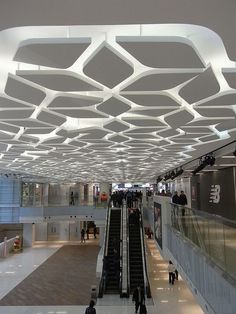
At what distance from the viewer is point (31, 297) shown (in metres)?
17.3

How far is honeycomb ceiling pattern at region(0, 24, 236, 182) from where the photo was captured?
3268mm

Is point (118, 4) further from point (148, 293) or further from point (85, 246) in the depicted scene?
point (85, 246)

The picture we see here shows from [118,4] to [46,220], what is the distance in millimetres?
30668

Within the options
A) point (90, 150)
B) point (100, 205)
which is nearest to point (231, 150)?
point (90, 150)

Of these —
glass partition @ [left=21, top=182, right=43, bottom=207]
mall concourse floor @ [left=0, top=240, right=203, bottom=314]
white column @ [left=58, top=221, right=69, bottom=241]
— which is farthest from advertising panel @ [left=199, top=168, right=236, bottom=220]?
white column @ [left=58, top=221, right=69, bottom=241]

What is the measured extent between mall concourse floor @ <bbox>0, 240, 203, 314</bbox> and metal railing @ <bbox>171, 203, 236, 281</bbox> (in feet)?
18.5

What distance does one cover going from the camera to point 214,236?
820cm

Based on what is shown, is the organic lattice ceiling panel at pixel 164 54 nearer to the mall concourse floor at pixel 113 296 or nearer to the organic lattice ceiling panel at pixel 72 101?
the organic lattice ceiling panel at pixel 72 101

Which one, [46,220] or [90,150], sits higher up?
[90,150]

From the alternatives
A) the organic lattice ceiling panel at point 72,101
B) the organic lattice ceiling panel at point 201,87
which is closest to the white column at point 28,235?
the organic lattice ceiling panel at point 72,101

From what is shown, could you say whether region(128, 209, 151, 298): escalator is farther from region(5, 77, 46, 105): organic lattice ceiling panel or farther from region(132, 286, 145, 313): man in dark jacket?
region(5, 77, 46, 105): organic lattice ceiling panel

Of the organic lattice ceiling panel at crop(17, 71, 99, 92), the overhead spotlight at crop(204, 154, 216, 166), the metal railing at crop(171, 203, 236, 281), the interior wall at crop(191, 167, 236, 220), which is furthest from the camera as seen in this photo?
the interior wall at crop(191, 167, 236, 220)

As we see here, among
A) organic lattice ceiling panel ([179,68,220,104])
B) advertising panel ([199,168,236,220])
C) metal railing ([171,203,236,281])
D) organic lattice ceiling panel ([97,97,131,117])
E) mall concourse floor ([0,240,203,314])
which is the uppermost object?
organic lattice ceiling panel ([97,97,131,117])

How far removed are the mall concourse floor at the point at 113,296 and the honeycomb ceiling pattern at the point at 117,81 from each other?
29.6 feet
